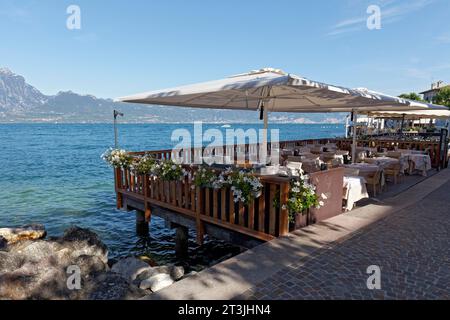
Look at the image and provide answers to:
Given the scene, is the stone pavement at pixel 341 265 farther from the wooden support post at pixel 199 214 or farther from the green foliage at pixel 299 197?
the wooden support post at pixel 199 214

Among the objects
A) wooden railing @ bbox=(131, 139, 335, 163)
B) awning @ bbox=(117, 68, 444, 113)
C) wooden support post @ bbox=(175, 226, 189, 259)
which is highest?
awning @ bbox=(117, 68, 444, 113)

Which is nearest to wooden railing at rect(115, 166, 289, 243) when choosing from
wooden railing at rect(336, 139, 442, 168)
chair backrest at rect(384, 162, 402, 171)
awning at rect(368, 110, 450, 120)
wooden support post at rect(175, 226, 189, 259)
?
wooden support post at rect(175, 226, 189, 259)

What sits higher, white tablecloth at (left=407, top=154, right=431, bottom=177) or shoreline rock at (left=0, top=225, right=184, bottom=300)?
white tablecloth at (left=407, top=154, right=431, bottom=177)

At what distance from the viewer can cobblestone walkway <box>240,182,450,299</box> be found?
119 inches

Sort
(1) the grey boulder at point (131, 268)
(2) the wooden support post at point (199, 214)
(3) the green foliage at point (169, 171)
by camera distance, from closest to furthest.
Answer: (1) the grey boulder at point (131, 268) < (2) the wooden support post at point (199, 214) < (3) the green foliage at point (169, 171)

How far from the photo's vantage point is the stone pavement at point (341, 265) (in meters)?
3.03

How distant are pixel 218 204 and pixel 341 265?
258 centimetres

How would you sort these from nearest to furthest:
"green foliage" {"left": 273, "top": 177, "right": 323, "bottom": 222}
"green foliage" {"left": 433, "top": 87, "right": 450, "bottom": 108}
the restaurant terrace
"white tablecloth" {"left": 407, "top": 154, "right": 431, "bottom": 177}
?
"green foliage" {"left": 273, "top": 177, "right": 323, "bottom": 222} < the restaurant terrace < "white tablecloth" {"left": 407, "top": 154, "right": 431, "bottom": 177} < "green foliage" {"left": 433, "top": 87, "right": 450, "bottom": 108}

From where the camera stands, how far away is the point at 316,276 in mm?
3354

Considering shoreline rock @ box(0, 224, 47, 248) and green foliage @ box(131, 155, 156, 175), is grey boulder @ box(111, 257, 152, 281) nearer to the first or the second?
green foliage @ box(131, 155, 156, 175)

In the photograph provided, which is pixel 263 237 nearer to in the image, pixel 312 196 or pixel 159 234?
pixel 312 196

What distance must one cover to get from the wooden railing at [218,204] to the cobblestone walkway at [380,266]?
38.9 inches

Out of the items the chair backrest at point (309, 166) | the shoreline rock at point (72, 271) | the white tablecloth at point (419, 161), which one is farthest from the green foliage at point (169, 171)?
the white tablecloth at point (419, 161)

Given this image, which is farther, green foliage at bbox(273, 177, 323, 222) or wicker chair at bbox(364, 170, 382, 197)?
wicker chair at bbox(364, 170, 382, 197)
